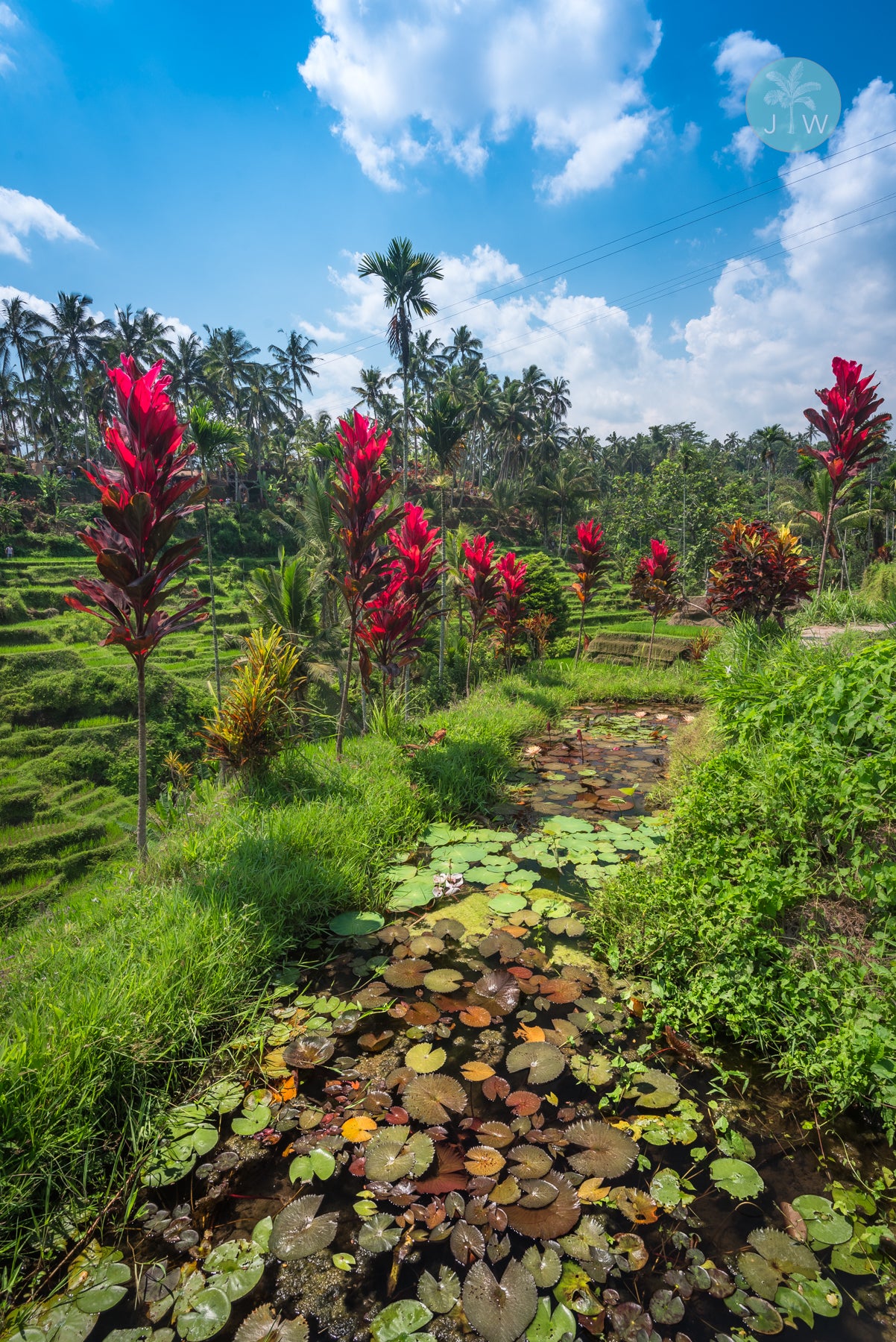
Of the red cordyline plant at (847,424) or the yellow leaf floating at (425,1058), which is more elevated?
the red cordyline plant at (847,424)

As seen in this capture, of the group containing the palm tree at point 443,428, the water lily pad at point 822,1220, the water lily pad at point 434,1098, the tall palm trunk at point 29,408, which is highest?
the tall palm trunk at point 29,408

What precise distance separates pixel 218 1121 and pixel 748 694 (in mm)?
3826

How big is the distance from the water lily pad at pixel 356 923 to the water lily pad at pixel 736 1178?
5.91 ft

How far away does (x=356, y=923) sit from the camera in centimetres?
310

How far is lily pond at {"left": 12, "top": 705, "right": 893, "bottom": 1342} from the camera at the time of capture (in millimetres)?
1367

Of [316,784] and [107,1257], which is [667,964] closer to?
[107,1257]

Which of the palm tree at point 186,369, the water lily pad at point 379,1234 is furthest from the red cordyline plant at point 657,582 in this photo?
the palm tree at point 186,369

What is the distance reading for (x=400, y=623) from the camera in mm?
5672

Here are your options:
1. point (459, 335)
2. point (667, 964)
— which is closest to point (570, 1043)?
point (667, 964)

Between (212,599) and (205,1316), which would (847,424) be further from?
(212,599)

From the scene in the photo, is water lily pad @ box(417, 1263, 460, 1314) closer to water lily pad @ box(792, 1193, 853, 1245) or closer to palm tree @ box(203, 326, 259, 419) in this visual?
water lily pad @ box(792, 1193, 853, 1245)

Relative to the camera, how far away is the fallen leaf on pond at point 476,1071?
209 cm

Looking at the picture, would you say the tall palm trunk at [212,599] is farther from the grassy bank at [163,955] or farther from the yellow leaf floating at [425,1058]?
the yellow leaf floating at [425,1058]

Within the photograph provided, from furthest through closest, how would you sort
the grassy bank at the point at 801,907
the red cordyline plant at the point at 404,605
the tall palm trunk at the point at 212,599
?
the tall palm trunk at the point at 212,599, the red cordyline plant at the point at 404,605, the grassy bank at the point at 801,907
